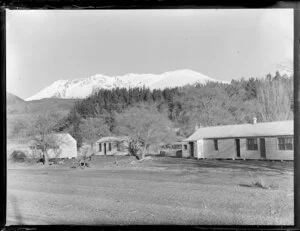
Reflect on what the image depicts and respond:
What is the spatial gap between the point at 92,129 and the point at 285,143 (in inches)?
86.4

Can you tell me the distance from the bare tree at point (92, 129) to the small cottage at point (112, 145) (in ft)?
0.20

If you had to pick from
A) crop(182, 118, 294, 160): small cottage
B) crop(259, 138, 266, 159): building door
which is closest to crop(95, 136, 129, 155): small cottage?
crop(182, 118, 294, 160): small cottage

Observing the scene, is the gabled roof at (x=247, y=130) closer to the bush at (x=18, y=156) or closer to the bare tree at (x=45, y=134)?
the bare tree at (x=45, y=134)

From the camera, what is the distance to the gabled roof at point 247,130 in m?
3.44

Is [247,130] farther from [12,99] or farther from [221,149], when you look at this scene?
[12,99]

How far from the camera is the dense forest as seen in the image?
3.49 meters

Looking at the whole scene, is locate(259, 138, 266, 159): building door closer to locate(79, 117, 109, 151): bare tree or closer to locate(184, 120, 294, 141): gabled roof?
locate(184, 120, 294, 141): gabled roof

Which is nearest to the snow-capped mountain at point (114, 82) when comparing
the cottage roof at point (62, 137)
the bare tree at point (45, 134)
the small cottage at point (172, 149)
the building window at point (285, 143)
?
the bare tree at point (45, 134)

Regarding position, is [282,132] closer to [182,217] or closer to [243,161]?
[243,161]

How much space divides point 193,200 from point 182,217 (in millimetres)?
221

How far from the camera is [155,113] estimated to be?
148 inches

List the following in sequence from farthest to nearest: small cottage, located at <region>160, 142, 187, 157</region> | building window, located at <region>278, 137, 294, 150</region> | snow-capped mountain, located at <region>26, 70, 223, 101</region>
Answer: small cottage, located at <region>160, 142, 187, 157</region>, snow-capped mountain, located at <region>26, 70, 223, 101</region>, building window, located at <region>278, 137, 294, 150</region>

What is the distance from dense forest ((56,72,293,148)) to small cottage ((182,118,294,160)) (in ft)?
0.26

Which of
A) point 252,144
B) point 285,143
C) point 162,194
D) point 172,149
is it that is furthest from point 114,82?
point 285,143
